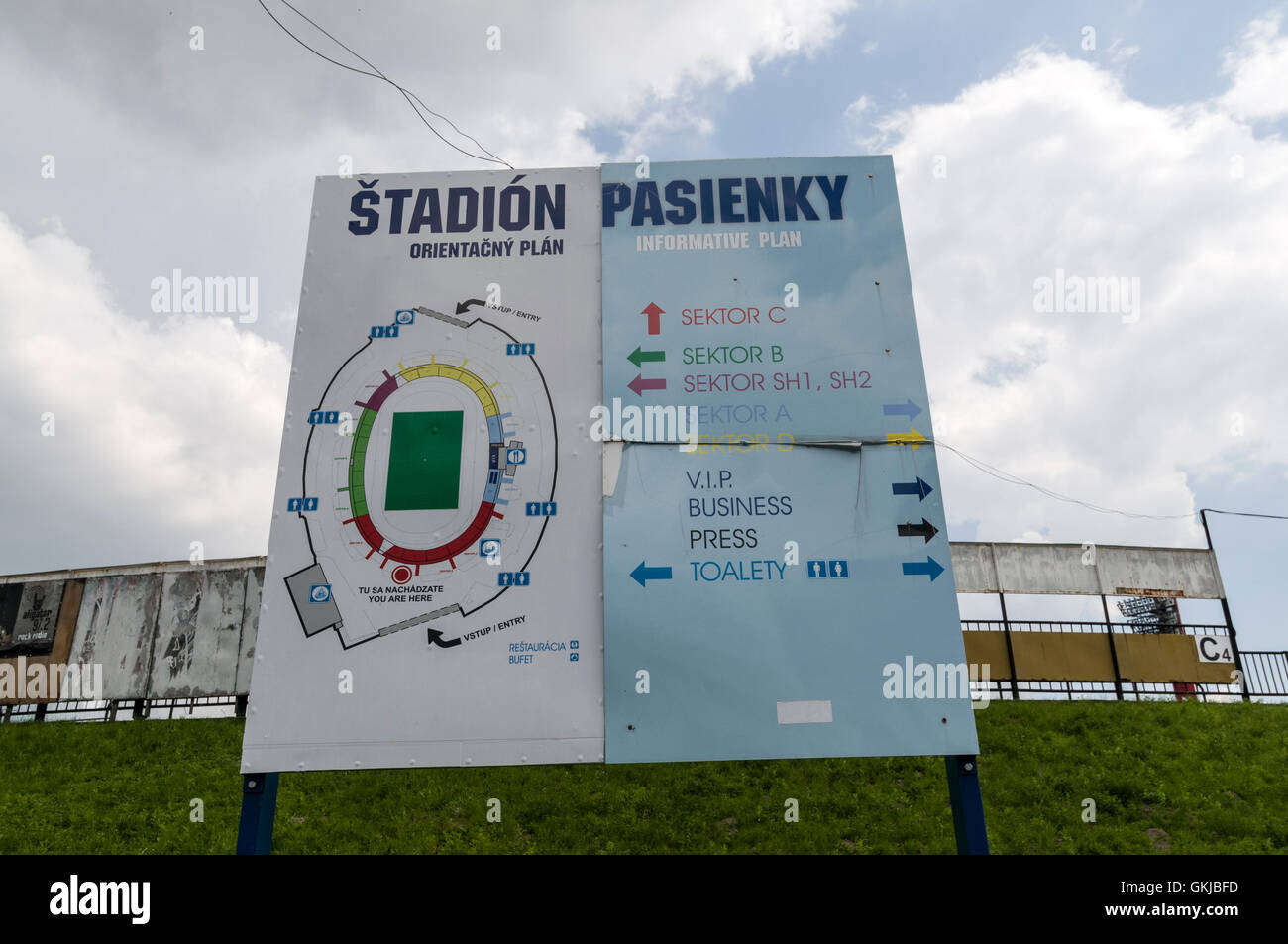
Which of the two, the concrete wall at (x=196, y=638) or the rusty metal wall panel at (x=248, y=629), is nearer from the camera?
the rusty metal wall panel at (x=248, y=629)

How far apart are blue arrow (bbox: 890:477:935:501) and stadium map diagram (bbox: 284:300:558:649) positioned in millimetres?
2042

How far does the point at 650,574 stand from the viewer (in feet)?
13.8

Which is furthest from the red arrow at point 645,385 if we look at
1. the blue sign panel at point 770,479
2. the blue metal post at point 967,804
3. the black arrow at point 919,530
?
the blue metal post at point 967,804

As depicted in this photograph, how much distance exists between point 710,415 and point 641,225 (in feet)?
4.68

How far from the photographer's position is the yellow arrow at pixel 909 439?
14.4ft

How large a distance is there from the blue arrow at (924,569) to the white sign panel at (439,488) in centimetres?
177

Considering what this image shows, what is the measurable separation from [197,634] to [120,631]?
145 cm

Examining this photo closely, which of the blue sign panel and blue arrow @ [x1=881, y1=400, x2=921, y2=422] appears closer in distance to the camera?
the blue sign panel

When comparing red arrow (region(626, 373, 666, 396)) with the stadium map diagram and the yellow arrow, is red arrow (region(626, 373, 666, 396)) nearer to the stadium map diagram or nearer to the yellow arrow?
the stadium map diagram

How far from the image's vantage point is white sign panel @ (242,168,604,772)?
405 cm

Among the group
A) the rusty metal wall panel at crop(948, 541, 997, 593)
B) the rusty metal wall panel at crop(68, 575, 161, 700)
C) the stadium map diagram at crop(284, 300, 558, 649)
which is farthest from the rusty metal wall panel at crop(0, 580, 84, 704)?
the rusty metal wall panel at crop(948, 541, 997, 593)

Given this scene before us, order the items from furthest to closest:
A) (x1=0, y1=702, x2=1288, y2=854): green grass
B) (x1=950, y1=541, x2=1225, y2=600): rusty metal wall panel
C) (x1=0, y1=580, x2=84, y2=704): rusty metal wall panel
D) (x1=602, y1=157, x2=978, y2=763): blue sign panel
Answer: (x1=950, y1=541, x2=1225, y2=600): rusty metal wall panel, (x1=0, y1=580, x2=84, y2=704): rusty metal wall panel, (x1=0, y1=702, x2=1288, y2=854): green grass, (x1=602, y1=157, x2=978, y2=763): blue sign panel

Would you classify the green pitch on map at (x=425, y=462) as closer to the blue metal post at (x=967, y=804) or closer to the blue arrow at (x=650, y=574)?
the blue arrow at (x=650, y=574)
